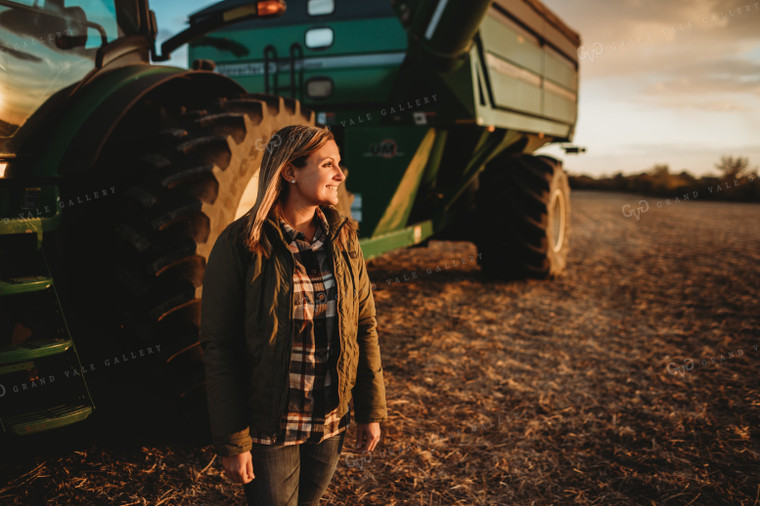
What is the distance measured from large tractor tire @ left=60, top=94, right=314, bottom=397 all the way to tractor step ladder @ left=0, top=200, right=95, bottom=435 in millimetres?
243

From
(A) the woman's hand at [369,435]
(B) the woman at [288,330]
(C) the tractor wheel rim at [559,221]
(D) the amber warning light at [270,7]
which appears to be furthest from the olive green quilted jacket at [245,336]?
(C) the tractor wheel rim at [559,221]

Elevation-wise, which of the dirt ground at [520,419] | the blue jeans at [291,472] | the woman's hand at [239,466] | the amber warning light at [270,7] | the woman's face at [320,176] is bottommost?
the dirt ground at [520,419]

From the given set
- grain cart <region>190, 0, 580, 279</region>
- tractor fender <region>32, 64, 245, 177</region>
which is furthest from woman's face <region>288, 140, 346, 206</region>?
grain cart <region>190, 0, 580, 279</region>

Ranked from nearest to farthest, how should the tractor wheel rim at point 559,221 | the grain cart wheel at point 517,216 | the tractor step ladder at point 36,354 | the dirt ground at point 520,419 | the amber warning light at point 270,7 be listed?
the tractor step ladder at point 36,354, the dirt ground at point 520,419, the amber warning light at point 270,7, the grain cart wheel at point 517,216, the tractor wheel rim at point 559,221

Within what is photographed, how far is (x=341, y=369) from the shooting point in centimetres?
156

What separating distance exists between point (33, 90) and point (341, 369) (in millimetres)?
1762

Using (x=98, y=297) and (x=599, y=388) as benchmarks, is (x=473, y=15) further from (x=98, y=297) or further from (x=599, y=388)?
(x=98, y=297)

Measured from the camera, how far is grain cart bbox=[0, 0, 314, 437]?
81.1 inches

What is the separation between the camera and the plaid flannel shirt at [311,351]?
4.98ft

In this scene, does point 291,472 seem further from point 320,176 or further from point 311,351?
point 320,176

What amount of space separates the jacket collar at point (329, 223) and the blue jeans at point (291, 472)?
57 centimetres

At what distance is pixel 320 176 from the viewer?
1.53 metres

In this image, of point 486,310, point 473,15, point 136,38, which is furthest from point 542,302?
point 136,38

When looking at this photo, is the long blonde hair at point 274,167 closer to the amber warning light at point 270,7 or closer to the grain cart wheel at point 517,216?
the amber warning light at point 270,7
